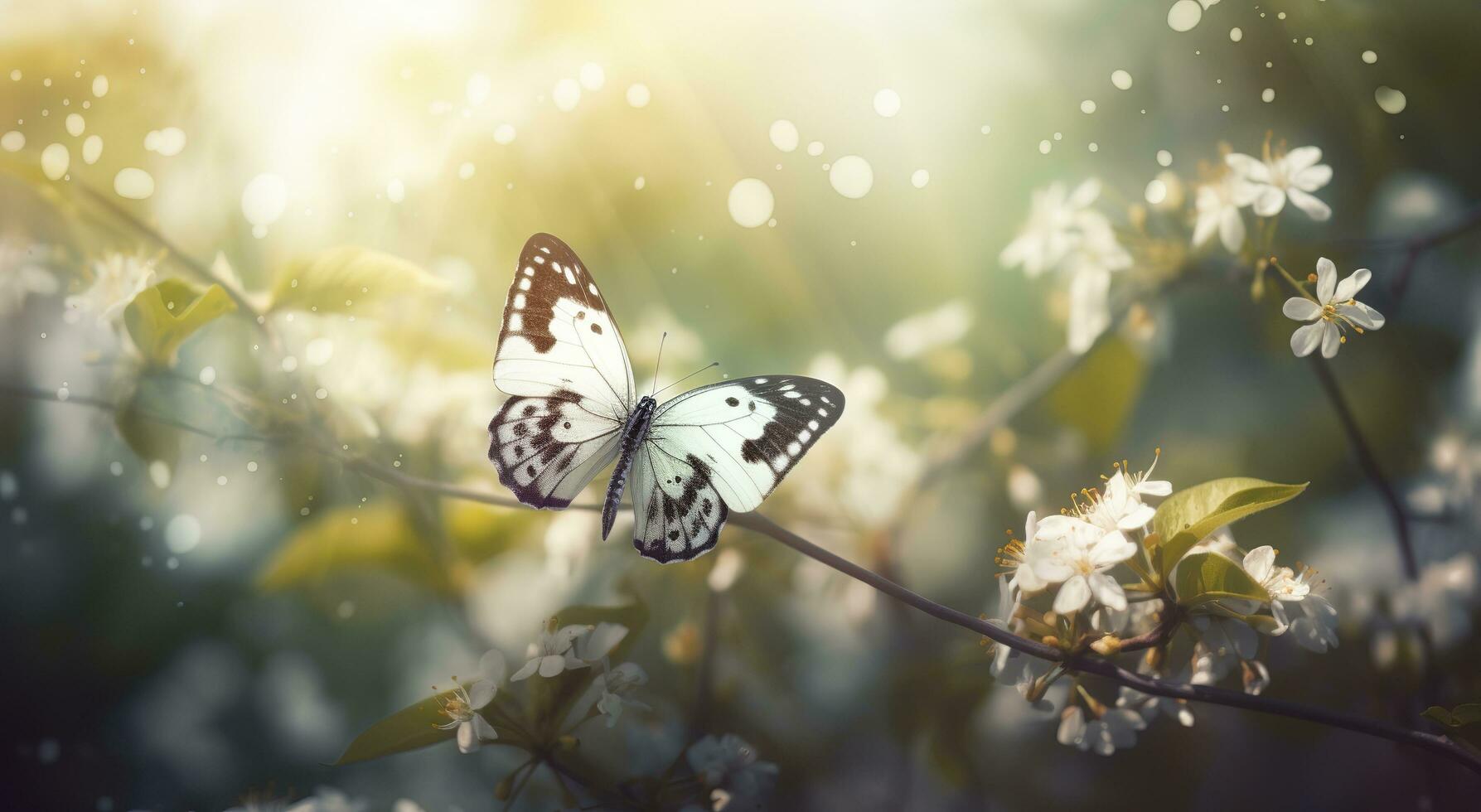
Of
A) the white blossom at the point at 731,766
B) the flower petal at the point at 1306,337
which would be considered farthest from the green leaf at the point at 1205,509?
the white blossom at the point at 731,766

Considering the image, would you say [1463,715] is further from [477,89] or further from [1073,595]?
[477,89]

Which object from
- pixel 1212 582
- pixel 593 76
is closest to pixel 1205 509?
pixel 1212 582

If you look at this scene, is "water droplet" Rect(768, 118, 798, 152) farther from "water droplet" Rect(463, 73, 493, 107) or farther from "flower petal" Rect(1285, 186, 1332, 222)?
"flower petal" Rect(1285, 186, 1332, 222)

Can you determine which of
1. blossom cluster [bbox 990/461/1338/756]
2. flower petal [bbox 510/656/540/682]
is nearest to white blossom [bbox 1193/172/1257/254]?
blossom cluster [bbox 990/461/1338/756]

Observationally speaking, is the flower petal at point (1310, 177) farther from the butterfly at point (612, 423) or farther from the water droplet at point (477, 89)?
the water droplet at point (477, 89)

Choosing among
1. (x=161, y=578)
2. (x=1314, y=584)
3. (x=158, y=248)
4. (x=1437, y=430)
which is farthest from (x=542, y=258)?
(x=1437, y=430)

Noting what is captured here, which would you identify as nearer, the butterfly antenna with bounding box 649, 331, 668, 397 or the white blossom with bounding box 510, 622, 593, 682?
the white blossom with bounding box 510, 622, 593, 682

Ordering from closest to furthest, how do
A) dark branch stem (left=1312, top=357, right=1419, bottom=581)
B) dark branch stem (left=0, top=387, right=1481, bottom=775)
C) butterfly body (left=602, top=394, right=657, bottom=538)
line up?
1. dark branch stem (left=0, top=387, right=1481, bottom=775)
2. butterfly body (left=602, top=394, right=657, bottom=538)
3. dark branch stem (left=1312, top=357, right=1419, bottom=581)

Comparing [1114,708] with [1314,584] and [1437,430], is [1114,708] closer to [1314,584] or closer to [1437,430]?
[1314,584]
